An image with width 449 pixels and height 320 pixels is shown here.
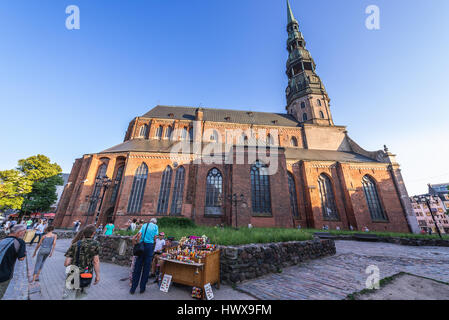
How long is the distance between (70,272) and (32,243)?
1479 centimetres

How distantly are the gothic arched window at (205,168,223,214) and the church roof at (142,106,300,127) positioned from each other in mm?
Answer: 10561

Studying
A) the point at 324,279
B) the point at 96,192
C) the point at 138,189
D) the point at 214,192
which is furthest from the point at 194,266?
the point at 96,192

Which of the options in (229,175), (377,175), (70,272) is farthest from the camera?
(377,175)

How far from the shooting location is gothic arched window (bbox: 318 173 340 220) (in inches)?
742

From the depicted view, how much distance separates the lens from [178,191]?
18.5 meters

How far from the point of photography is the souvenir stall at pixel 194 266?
3.83 metres

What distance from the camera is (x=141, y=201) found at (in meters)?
17.6

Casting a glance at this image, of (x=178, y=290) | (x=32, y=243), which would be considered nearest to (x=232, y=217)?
(x=178, y=290)

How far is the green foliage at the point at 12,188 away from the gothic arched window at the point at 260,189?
90.3 ft

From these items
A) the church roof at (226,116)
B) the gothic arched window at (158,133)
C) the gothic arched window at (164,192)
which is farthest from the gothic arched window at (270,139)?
the gothic arched window at (158,133)

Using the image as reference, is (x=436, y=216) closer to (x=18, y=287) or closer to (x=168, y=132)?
(x=168, y=132)

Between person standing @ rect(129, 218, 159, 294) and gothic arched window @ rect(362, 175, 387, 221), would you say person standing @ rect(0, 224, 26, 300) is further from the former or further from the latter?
gothic arched window @ rect(362, 175, 387, 221)

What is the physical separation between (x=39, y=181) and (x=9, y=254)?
3186cm
